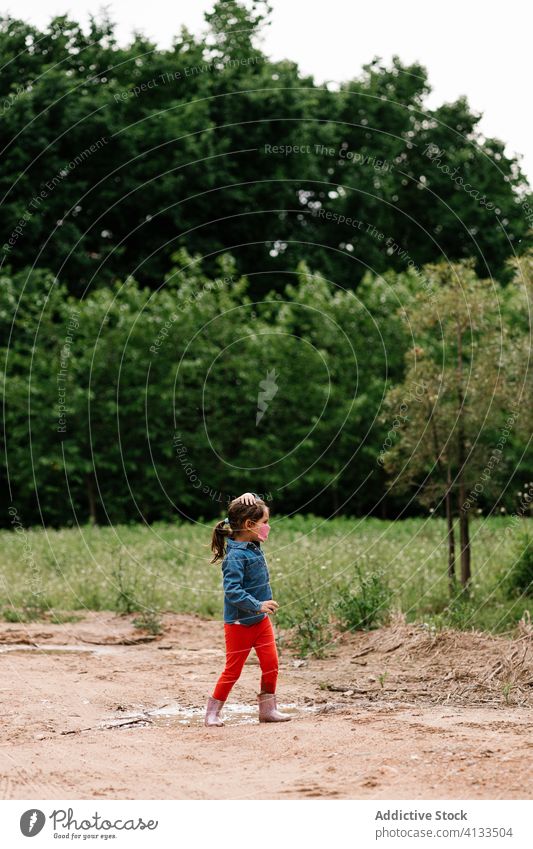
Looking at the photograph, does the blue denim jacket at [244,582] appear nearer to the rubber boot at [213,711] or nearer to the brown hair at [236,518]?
the brown hair at [236,518]

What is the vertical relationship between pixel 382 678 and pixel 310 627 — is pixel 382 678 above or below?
below

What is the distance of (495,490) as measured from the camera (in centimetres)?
1341

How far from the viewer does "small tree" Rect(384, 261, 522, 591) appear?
13.1 m

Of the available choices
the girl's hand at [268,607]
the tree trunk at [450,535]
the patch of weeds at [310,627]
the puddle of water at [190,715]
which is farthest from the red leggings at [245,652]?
the tree trunk at [450,535]

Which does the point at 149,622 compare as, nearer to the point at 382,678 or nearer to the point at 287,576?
the point at 287,576

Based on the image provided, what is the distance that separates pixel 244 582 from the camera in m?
7.84

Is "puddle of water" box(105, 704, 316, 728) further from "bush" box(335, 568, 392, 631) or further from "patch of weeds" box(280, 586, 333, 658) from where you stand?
"bush" box(335, 568, 392, 631)

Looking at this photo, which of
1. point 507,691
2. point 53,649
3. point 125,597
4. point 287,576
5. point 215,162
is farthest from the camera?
point 215,162

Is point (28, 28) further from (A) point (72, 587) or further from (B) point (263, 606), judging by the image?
(B) point (263, 606)

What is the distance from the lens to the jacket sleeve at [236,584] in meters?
7.63

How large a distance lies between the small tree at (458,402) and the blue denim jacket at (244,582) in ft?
17.8

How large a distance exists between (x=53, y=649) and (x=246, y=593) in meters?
4.49

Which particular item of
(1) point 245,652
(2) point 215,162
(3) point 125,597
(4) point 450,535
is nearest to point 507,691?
(1) point 245,652

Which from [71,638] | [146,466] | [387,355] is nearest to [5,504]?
[146,466]
